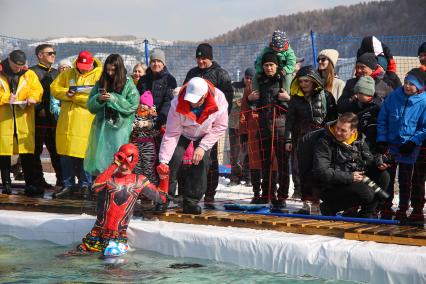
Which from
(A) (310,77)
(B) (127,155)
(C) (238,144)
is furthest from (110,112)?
(C) (238,144)

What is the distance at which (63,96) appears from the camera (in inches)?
368

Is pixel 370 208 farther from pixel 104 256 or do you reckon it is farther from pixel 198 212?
pixel 104 256

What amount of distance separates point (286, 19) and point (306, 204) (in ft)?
147

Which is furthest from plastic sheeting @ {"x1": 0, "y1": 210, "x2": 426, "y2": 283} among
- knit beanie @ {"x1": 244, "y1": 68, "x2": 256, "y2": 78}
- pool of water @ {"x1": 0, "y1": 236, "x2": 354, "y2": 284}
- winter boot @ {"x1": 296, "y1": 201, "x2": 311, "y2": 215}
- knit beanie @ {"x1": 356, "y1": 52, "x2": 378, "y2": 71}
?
knit beanie @ {"x1": 244, "y1": 68, "x2": 256, "y2": 78}

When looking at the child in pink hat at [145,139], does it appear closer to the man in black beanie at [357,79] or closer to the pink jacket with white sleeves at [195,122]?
the pink jacket with white sleeves at [195,122]

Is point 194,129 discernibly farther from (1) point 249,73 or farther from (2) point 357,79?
(1) point 249,73

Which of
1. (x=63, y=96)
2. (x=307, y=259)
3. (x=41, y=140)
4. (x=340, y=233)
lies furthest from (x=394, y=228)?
(x=41, y=140)

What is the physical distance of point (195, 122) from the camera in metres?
7.85

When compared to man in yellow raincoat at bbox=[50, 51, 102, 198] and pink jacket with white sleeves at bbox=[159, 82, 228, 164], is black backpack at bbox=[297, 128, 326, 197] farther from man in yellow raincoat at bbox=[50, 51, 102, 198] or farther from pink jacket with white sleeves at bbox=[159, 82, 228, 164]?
man in yellow raincoat at bbox=[50, 51, 102, 198]

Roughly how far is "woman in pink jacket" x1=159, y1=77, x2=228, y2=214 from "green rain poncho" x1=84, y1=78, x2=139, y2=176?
0.83 meters

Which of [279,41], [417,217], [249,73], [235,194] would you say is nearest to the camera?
[417,217]

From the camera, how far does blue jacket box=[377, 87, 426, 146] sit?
738 centimetres

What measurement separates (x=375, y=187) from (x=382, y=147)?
0.40 metres

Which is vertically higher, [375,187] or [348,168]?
[348,168]
